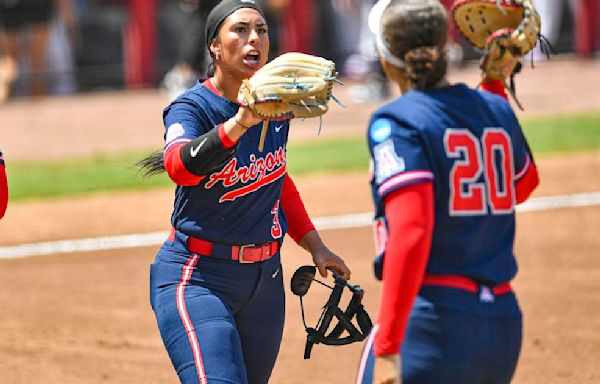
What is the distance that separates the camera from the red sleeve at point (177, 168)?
153 inches

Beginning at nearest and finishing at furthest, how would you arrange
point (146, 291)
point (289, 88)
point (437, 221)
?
point (437, 221) → point (289, 88) → point (146, 291)

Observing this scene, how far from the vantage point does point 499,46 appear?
3.68m

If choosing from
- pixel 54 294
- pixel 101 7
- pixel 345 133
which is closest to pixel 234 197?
pixel 54 294

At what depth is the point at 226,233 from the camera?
4.20 meters

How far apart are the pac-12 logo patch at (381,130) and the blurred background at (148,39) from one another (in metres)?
15.1

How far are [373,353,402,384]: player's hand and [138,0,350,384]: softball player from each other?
0.88 meters

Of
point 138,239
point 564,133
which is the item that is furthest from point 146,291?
point 564,133

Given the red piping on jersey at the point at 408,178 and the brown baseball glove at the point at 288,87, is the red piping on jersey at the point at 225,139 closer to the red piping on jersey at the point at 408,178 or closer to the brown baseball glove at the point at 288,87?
the brown baseball glove at the point at 288,87

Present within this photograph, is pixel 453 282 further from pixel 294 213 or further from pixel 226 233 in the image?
pixel 294 213

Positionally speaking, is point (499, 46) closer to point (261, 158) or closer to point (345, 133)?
point (261, 158)

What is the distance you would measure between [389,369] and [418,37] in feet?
3.13

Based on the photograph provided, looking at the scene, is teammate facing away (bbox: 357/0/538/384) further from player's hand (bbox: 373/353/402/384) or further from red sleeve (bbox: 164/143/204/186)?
red sleeve (bbox: 164/143/204/186)

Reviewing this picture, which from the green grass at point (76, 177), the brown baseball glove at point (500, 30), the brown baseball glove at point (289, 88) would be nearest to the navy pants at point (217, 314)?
the brown baseball glove at point (289, 88)

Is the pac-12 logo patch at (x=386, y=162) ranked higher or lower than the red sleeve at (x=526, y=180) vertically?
higher
